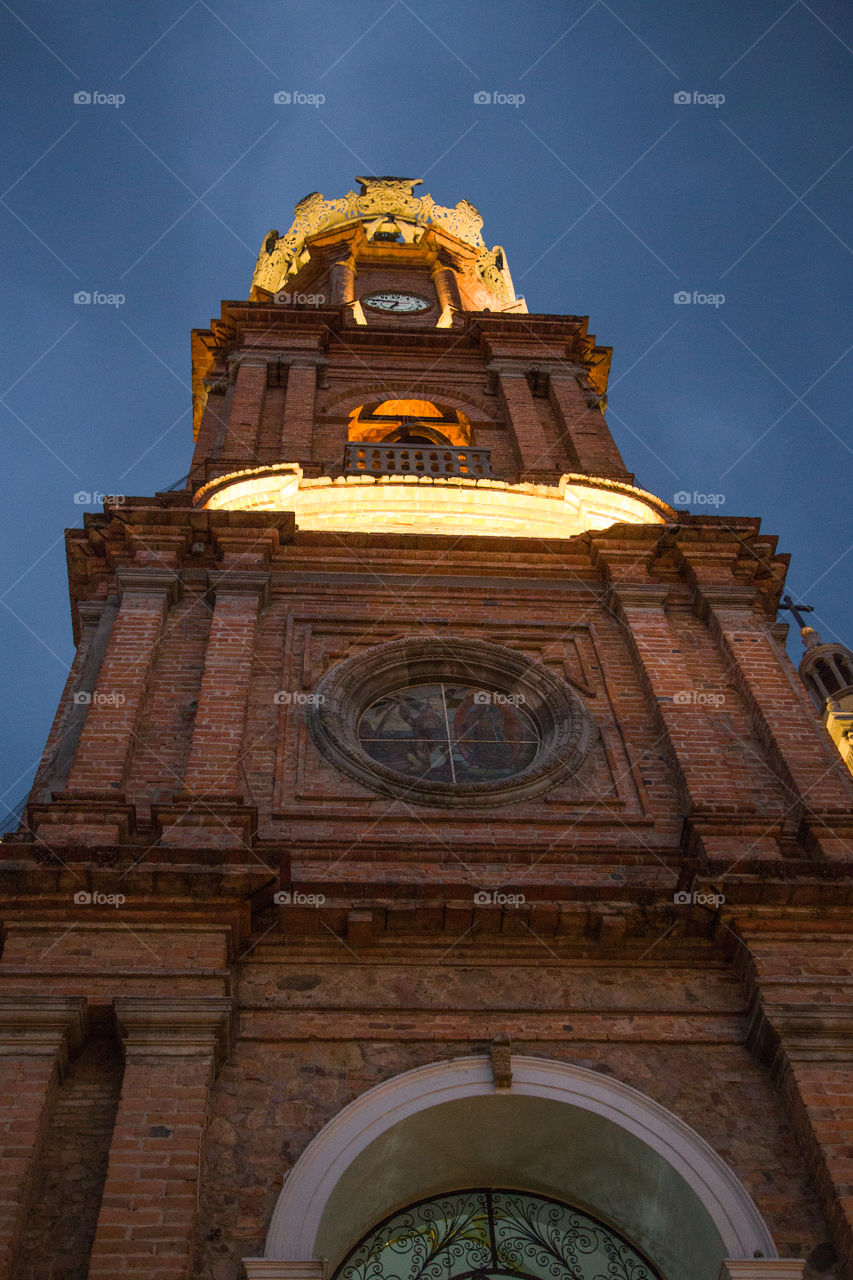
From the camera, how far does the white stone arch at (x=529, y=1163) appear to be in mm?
7918

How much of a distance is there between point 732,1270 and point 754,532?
10392 mm

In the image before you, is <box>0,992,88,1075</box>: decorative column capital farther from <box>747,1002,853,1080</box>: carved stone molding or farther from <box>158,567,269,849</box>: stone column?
<box>747,1002,853,1080</box>: carved stone molding

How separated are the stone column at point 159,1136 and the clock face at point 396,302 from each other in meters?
20.9

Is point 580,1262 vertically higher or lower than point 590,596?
lower

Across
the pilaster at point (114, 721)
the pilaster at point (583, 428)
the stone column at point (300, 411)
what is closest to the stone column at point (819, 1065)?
the pilaster at point (114, 721)

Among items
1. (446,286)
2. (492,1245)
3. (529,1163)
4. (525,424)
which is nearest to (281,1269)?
(492,1245)

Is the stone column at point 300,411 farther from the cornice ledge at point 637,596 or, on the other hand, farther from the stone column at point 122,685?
the cornice ledge at point 637,596

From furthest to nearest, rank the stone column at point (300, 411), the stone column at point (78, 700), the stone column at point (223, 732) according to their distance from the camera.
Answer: the stone column at point (300, 411) → the stone column at point (78, 700) → the stone column at point (223, 732)

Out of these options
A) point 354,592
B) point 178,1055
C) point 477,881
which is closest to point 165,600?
point 354,592

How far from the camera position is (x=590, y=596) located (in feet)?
49.5

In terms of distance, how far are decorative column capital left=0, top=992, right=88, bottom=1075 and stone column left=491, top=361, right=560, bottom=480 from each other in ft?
38.4

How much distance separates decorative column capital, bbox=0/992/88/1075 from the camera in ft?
27.2

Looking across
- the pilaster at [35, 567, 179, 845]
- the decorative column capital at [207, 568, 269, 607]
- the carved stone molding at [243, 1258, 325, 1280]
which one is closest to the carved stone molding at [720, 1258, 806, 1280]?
the carved stone molding at [243, 1258, 325, 1280]

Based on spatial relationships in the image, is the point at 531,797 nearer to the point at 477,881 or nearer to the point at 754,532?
the point at 477,881
